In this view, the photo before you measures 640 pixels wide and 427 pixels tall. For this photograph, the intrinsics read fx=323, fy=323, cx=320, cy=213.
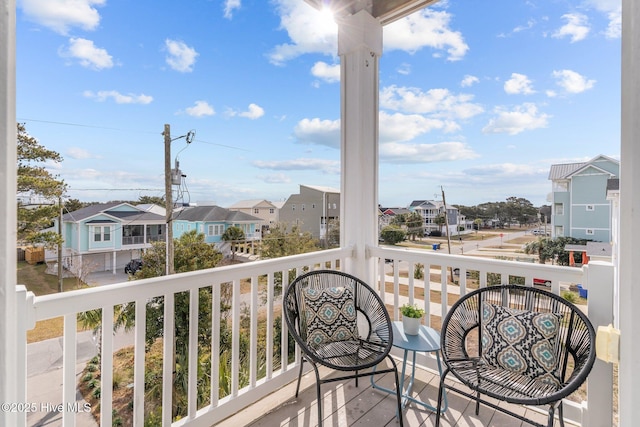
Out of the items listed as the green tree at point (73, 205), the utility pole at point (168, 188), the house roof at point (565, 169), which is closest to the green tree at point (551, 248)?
the house roof at point (565, 169)

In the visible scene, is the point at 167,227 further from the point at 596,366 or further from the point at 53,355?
the point at 596,366

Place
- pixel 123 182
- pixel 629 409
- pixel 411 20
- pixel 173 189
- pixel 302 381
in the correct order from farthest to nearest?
pixel 411 20
pixel 302 381
pixel 173 189
pixel 123 182
pixel 629 409

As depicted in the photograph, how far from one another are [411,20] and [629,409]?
291 centimetres

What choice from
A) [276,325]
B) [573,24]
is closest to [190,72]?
[276,325]

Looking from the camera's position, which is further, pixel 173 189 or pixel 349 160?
pixel 349 160

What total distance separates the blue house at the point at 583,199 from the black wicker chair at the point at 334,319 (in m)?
1.32

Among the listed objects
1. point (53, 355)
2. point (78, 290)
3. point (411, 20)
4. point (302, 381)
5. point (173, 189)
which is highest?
point (411, 20)

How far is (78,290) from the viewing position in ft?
4.74

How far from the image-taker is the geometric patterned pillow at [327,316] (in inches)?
89.0

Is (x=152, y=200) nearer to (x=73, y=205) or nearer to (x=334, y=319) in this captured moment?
(x=73, y=205)

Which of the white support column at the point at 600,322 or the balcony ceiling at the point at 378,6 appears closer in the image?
the white support column at the point at 600,322

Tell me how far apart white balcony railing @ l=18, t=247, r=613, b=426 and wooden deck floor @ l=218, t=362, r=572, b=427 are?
0.12 metres

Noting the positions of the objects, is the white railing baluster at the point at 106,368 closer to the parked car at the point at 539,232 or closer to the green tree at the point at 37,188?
the green tree at the point at 37,188

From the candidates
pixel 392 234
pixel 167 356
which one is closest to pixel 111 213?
pixel 167 356
